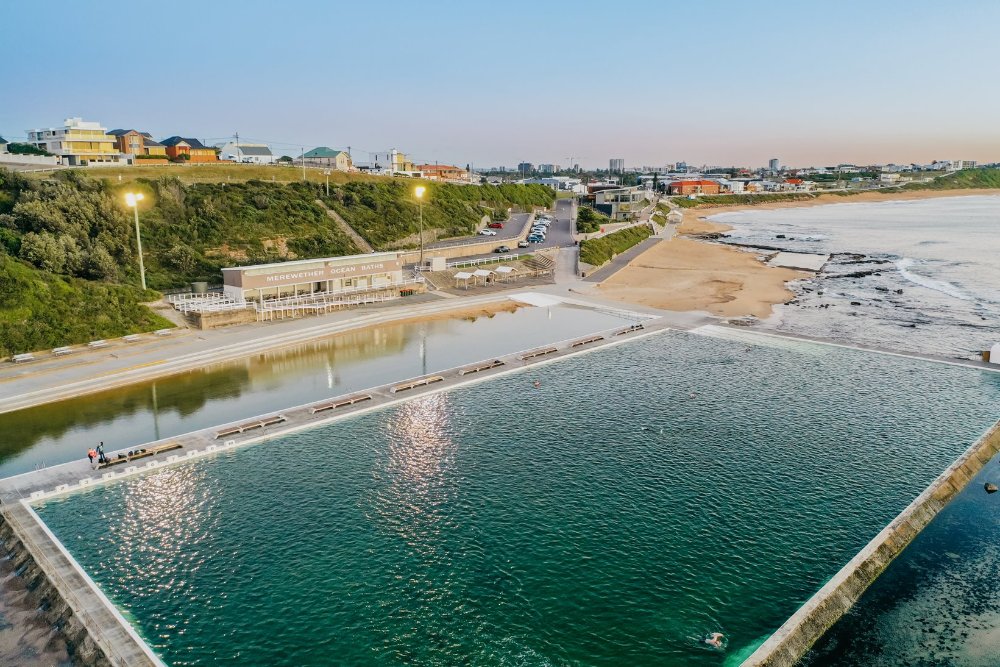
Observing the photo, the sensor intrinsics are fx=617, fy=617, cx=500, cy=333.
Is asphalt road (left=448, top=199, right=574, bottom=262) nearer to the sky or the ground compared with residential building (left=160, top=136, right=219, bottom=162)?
nearer to the ground

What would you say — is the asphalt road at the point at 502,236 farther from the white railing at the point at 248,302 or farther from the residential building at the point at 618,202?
the white railing at the point at 248,302

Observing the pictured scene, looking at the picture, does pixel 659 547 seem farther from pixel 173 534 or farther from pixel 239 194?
pixel 239 194

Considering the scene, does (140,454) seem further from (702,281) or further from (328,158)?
(328,158)

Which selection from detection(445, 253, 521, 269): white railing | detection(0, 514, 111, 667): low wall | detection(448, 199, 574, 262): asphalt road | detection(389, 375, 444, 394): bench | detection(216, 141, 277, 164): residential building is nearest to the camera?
detection(0, 514, 111, 667): low wall

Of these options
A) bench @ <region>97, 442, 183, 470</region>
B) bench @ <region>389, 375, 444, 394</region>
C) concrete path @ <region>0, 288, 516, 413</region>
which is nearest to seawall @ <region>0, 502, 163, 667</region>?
bench @ <region>97, 442, 183, 470</region>

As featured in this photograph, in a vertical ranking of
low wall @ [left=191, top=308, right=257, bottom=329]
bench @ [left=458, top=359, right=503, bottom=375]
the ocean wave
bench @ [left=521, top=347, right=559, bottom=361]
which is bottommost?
bench @ [left=458, top=359, right=503, bottom=375]

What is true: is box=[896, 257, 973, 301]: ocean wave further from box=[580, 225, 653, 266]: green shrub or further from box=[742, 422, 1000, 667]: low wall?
box=[742, 422, 1000, 667]: low wall
